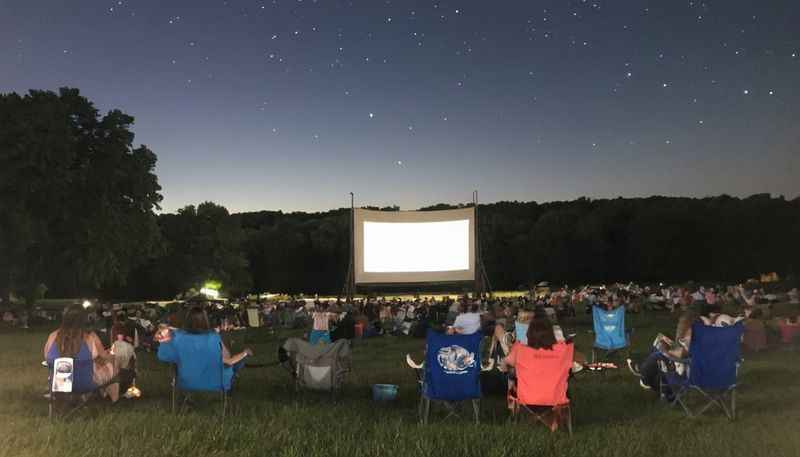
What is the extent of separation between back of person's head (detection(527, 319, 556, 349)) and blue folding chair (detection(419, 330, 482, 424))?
20.1 inches

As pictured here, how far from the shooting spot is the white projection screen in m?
27.4

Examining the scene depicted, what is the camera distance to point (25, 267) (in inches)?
1028

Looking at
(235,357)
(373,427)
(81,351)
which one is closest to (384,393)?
(235,357)

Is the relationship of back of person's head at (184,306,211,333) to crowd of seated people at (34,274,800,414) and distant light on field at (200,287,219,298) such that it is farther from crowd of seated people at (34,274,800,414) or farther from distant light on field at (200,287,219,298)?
distant light on field at (200,287,219,298)

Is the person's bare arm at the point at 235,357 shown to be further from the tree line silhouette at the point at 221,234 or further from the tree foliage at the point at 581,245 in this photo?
the tree foliage at the point at 581,245

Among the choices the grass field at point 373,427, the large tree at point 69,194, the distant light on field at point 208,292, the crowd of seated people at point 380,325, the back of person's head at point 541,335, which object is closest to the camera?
the grass field at point 373,427

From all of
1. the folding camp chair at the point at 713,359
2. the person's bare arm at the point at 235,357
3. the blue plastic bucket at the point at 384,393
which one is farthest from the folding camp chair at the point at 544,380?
the person's bare arm at the point at 235,357

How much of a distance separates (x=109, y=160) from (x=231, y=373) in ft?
75.5

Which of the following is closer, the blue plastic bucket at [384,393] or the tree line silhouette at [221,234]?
the blue plastic bucket at [384,393]

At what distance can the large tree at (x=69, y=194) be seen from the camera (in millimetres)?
24109

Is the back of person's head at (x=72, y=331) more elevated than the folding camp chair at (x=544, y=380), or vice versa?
the back of person's head at (x=72, y=331)

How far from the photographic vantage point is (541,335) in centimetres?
575

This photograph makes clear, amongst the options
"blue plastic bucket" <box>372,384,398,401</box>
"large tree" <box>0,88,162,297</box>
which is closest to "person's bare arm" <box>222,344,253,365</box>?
"blue plastic bucket" <box>372,384,398,401</box>

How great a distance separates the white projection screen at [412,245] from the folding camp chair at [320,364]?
19579 millimetres
